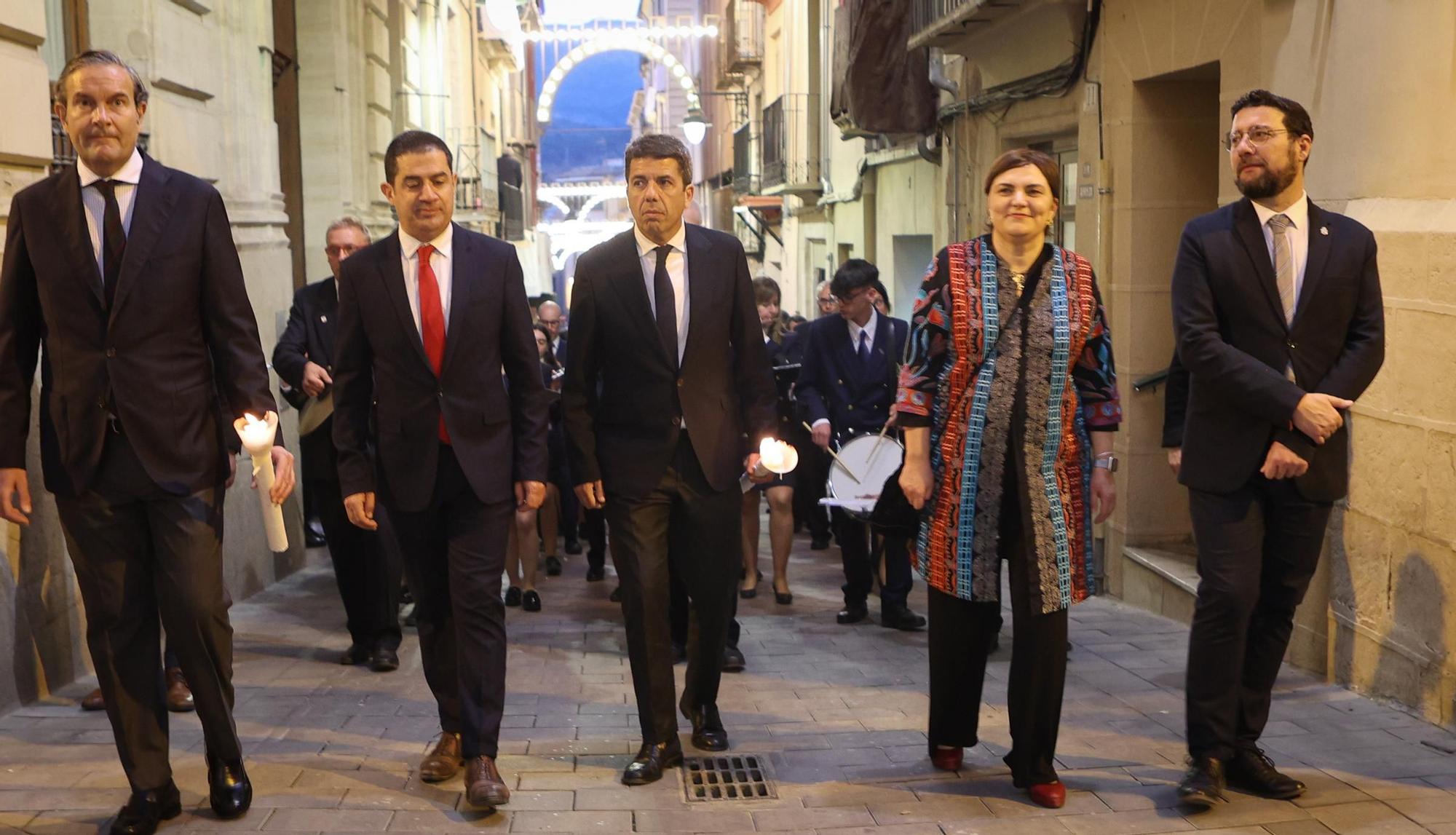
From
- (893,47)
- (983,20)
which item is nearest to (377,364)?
(983,20)

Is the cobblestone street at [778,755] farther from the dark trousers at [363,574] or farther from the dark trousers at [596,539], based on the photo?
the dark trousers at [596,539]

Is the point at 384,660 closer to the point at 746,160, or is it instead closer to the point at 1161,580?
the point at 1161,580

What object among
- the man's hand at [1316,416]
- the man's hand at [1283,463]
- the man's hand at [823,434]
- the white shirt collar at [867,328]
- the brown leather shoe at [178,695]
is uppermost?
the white shirt collar at [867,328]

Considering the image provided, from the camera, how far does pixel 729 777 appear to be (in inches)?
205

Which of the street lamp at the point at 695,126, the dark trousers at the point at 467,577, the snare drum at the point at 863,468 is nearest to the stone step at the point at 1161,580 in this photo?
Answer: the snare drum at the point at 863,468

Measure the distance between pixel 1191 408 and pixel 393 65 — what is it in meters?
14.4

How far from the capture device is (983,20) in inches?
441

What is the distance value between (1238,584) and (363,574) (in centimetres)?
423

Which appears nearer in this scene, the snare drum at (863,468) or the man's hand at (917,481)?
the man's hand at (917,481)

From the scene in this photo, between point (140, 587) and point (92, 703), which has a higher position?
point (140, 587)

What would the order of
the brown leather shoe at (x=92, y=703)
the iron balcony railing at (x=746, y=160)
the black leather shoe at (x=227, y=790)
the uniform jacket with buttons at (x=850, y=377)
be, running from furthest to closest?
the iron balcony railing at (x=746, y=160)
the uniform jacket with buttons at (x=850, y=377)
the brown leather shoe at (x=92, y=703)
the black leather shoe at (x=227, y=790)

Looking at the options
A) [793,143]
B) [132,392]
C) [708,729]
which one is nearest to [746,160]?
[793,143]

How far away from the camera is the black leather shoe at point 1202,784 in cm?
466

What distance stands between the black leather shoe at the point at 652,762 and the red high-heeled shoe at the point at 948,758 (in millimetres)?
869
